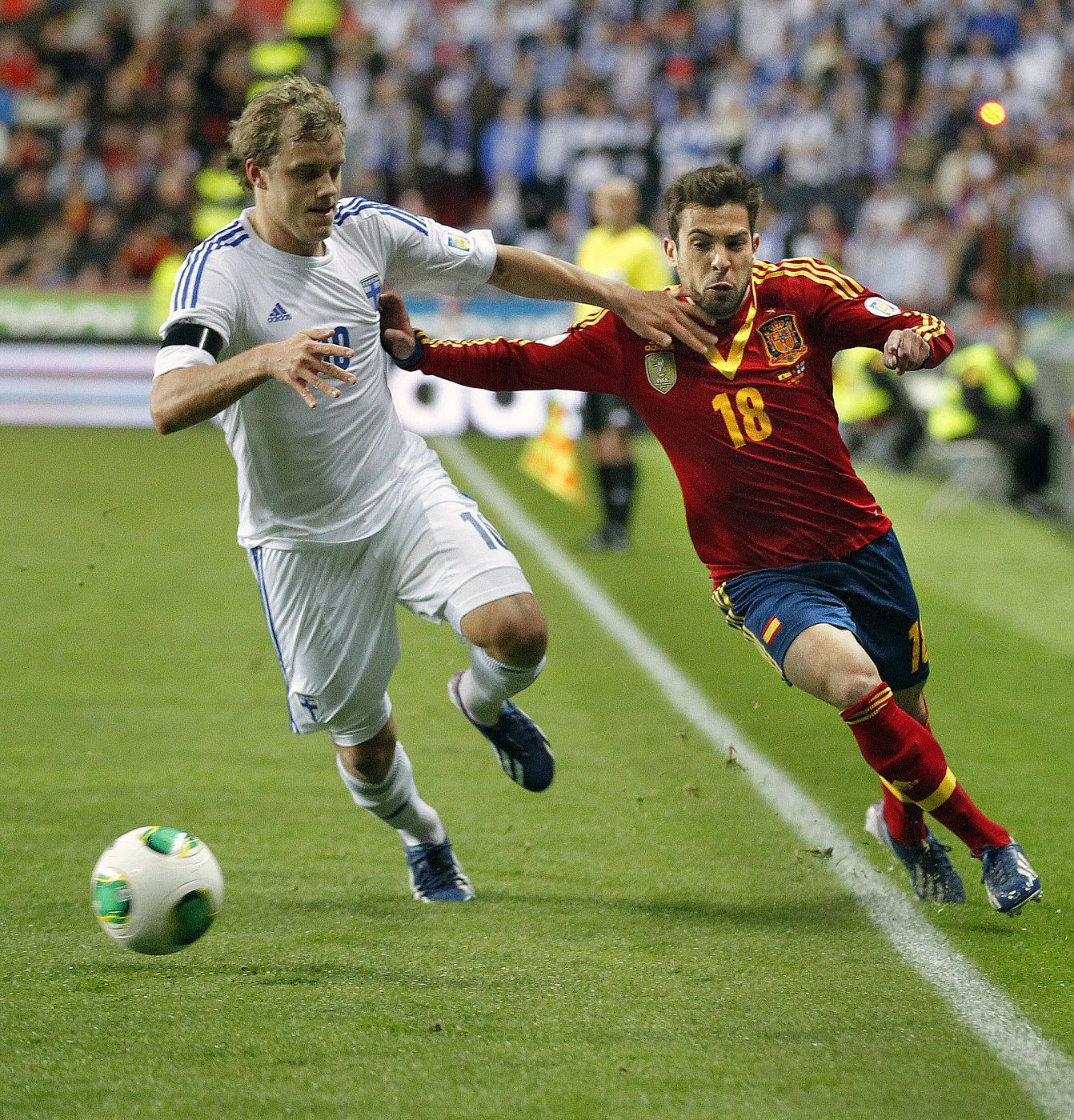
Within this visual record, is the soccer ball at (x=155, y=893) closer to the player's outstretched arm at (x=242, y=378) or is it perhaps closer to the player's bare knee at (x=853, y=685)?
the player's outstretched arm at (x=242, y=378)

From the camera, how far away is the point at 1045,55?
1991 cm

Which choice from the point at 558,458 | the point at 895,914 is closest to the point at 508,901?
the point at 895,914

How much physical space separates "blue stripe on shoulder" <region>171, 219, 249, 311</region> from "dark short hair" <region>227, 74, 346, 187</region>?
187mm

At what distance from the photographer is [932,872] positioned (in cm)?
478

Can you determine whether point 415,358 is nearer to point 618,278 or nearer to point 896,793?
point 896,793

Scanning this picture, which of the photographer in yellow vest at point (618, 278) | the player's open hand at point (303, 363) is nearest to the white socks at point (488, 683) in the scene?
the player's open hand at point (303, 363)

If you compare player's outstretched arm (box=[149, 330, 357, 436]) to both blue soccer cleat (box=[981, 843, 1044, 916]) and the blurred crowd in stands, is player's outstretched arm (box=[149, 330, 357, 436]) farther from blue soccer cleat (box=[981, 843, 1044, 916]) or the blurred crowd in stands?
the blurred crowd in stands

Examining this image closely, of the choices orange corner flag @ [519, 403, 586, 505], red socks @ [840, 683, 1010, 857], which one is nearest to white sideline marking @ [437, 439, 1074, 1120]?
red socks @ [840, 683, 1010, 857]

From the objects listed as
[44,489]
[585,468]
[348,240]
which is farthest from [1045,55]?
[348,240]

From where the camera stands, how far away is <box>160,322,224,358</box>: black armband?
166 inches

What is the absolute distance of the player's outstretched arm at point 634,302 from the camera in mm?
4680

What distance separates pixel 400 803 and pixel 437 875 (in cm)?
24

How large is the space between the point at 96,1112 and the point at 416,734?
11.9ft

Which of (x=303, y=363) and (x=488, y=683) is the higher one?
(x=303, y=363)
